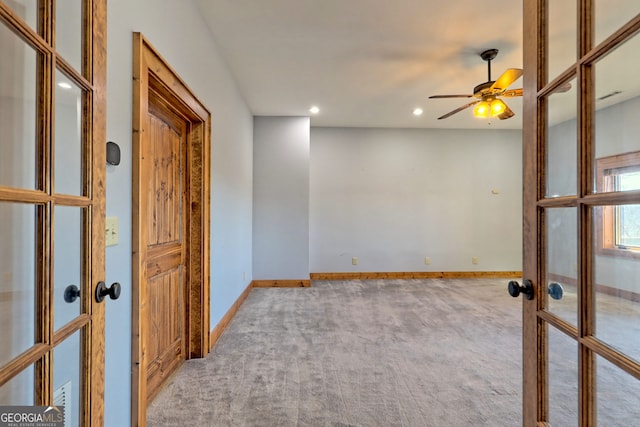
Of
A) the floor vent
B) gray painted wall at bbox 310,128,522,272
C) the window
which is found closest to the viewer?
the window

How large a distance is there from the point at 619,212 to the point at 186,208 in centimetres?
245

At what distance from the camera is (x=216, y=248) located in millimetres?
2770

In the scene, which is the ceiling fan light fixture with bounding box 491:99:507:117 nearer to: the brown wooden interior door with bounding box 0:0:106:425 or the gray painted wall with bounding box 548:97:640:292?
the gray painted wall with bounding box 548:97:640:292

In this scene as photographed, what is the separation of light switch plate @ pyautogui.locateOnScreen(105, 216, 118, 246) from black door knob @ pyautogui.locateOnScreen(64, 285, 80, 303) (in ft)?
1.24

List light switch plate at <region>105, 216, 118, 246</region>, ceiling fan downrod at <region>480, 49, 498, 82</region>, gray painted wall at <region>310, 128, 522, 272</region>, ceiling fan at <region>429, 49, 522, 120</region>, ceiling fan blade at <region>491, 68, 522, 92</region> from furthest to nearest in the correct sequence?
gray painted wall at <region>310, 128, 522, 272</region>
ceiling fan downrod at <region>480, 49, 498, 82</region>
ceiling fan at <region>429, 49, 522, 120</region>
ceiling fan blade at <region>491, 68, 522, 92</region>
light switch plate at <region>105, 216, 118, 246</region>

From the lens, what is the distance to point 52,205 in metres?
0.79

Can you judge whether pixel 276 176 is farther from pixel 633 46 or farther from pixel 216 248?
pixel 633 46

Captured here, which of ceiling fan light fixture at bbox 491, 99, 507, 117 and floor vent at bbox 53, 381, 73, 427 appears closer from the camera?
floor vent at bbox 53, 381, 73, 427

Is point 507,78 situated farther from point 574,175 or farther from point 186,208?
point 186,208

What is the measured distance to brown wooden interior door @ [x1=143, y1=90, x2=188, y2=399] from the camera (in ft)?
6.16

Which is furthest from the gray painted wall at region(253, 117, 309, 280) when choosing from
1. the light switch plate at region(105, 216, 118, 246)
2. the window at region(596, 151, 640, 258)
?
the window at region(596, 151, 640, 258)

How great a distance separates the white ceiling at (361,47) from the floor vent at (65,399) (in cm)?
240

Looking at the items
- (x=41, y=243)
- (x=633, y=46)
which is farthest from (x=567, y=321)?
(x=41, y=243)

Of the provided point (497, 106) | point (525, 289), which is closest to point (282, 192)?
point (497, 106)
